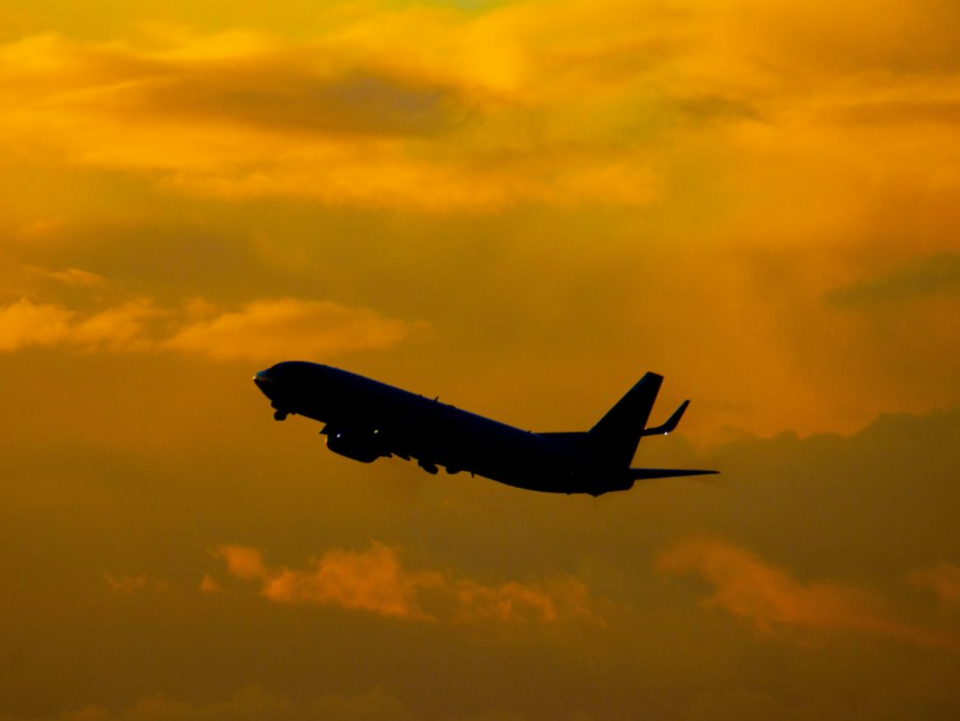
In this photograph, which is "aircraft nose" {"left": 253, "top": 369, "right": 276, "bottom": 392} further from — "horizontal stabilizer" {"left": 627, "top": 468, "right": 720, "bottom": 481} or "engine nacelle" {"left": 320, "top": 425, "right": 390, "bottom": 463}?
"horizontal stabilizer" {"left": 627, "top": 468, "right": 720, "bottom": 481}

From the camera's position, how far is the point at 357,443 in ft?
623

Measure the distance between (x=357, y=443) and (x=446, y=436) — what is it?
31.0 ft

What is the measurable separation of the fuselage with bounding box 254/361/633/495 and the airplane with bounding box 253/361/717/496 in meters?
0.11

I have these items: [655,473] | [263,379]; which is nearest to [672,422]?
[655,473]

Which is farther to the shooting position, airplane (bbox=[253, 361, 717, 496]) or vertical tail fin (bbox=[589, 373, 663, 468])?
vertical tail fin (bbox=[589, 373, 663, 468])

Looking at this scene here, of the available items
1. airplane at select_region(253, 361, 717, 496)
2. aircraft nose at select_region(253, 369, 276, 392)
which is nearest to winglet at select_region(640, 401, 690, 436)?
airplane at select_region(253, 361, 717, 496)

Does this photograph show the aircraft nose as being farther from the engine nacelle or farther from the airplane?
the engine nacelle

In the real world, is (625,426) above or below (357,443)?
above

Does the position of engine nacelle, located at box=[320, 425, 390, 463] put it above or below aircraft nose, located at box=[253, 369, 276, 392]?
below

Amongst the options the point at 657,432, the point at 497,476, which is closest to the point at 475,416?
the point at 497,476

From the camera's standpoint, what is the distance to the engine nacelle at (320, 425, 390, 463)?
189250 mm

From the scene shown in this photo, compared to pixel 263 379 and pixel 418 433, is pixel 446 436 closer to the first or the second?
pixel 418 433

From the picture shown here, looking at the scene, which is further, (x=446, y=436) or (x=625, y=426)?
(x=625, y=426)

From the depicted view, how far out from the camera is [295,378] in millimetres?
191750
